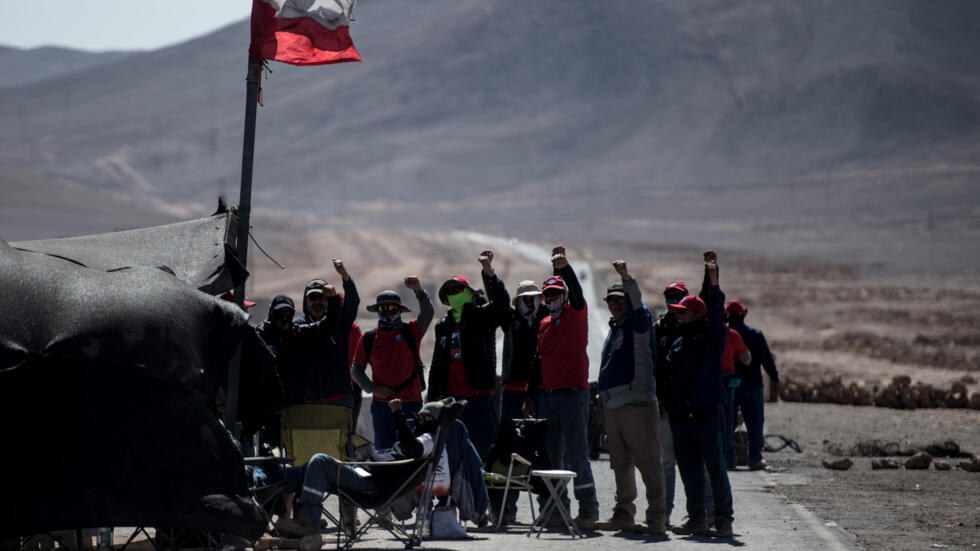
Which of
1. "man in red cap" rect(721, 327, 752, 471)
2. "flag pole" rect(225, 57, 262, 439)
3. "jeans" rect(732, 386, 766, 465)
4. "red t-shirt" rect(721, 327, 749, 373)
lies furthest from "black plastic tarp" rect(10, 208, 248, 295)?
"jeans" rect(732, 386, 766, 465)

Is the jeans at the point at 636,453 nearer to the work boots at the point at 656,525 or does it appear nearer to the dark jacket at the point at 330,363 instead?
the work boots at the point at 656,525

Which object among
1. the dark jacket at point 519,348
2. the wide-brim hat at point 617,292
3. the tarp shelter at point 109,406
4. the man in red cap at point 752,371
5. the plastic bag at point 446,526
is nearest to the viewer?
the tarp shelter at point 109,406

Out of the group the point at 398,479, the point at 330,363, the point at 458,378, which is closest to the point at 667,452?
the point at 458,378

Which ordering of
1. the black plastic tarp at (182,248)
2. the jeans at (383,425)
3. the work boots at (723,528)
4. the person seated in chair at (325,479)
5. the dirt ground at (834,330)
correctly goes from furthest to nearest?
1. the dirt ground at (834,330)
2. the jeans at (383,425)
3. the work boots at (723,528)
4. the person seated in chair at (325,479)
5. the black plastic tarp at (182,248)

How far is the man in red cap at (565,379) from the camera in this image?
970 centimetres

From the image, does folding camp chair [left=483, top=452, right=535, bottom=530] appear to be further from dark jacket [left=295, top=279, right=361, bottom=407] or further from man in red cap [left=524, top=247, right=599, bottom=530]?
dark jacket [left=295, top=279, right=361, bottom=407]

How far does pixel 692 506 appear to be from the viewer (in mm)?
9430

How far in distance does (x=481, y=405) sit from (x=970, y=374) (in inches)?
932

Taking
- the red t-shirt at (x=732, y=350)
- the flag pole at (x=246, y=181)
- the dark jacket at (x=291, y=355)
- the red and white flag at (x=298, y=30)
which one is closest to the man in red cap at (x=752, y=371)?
the red t-shirt at (x=732, y=350)

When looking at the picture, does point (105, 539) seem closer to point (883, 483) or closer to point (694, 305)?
point (694, 305)

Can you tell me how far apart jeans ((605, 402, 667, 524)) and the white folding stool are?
0.43 meters

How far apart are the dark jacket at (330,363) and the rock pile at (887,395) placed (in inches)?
595

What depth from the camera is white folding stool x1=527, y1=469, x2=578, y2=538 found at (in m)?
9.02

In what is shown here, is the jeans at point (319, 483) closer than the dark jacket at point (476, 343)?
Yes
